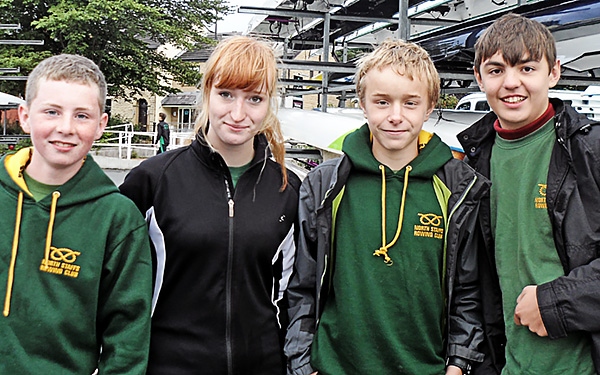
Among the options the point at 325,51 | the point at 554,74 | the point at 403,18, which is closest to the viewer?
the point at 554,74

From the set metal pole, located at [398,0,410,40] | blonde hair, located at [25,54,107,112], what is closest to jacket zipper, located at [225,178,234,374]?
blonde hair, located at [25,54,107,112]

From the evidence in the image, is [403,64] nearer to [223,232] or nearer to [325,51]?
[223,232]

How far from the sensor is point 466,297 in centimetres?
212

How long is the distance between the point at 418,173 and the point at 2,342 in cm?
148

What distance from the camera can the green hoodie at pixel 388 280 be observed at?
2.04 meters

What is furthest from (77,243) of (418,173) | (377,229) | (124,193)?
(418,173)

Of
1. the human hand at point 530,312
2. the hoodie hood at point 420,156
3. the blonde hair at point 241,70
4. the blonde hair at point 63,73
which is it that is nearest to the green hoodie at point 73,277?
the blonde hair at point 63,73

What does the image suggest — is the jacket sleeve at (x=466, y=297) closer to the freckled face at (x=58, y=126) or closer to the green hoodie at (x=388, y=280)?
the green hoodie at (x=388, y=280)

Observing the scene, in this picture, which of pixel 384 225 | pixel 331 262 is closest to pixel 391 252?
pixel 384 225

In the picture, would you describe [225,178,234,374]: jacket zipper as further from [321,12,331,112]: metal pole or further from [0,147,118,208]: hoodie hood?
[321,12,331,112]: metal pole

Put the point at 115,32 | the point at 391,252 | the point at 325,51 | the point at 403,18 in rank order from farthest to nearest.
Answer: the point at 115,32
the point at 325,51
the point at 403,18
the point at 391,252

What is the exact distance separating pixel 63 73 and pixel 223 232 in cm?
73

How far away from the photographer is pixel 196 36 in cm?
2422

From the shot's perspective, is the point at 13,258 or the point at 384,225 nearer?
the point at 13,258
